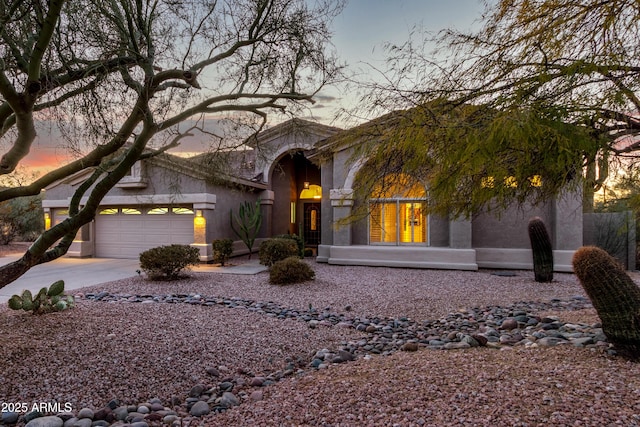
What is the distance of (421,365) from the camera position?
3934 millimetres

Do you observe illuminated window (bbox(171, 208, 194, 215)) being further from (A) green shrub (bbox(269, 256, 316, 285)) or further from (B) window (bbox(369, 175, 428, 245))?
(B) window (bbox(369, 175, 428, 245))

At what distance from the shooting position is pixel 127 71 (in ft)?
14.8

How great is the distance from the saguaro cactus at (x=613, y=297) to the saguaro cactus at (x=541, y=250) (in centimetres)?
576

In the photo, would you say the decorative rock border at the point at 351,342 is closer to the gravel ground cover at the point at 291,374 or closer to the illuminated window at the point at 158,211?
the gravel ground cover at the point at 291,374

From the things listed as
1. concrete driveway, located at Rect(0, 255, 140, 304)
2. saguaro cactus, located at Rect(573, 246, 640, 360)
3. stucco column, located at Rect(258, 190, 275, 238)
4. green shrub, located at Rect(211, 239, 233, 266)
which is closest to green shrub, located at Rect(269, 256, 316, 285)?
green shrub, located at Rect(211, 239, 233, 266)

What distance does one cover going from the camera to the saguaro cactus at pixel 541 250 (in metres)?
9.64

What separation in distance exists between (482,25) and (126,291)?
29.5ft

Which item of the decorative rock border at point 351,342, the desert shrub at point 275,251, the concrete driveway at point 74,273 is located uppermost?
the desert shrub at point 275,251

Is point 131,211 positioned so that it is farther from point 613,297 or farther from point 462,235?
point 613,297

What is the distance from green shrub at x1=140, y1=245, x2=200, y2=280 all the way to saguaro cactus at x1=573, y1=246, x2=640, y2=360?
905cm

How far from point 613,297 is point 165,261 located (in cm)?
945

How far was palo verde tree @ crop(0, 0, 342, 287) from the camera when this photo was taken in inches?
134

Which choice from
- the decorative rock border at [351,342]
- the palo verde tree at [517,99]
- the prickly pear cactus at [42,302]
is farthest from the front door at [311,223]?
the palo verde tree at [517,99]

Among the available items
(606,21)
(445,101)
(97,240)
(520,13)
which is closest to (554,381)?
(445,101)
